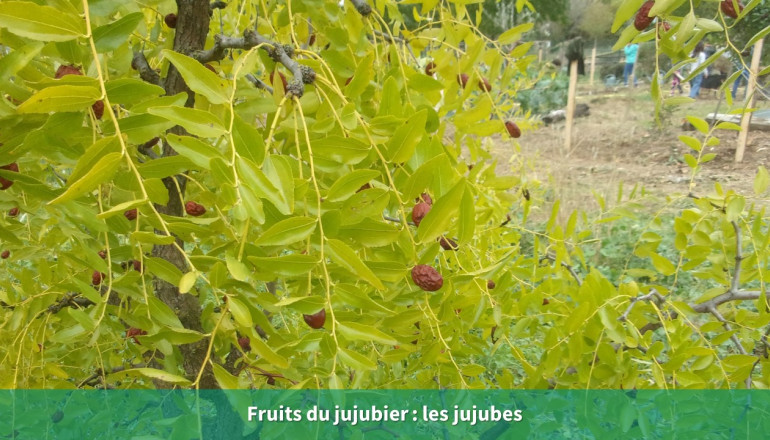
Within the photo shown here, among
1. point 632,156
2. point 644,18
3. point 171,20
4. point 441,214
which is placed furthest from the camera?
point 632,156

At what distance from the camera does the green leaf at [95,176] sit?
336 mm

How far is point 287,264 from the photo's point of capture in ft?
1.37

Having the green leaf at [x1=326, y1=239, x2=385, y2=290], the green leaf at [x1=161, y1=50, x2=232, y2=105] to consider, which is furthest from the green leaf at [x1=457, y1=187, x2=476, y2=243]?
the green leaf at [x1=161, y1=50, x2=232, y2=105]

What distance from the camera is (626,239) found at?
10.8 feet

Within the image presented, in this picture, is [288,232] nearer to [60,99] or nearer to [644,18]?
[60,99]

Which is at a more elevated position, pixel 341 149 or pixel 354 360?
pixel 341 149

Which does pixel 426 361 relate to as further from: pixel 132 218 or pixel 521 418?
pixel 132 218

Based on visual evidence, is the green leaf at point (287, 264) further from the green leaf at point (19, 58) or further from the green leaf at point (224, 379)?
the green leaf at point (19, 58)

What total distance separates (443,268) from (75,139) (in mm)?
364

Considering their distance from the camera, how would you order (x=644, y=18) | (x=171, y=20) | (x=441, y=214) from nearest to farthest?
1. (x=441, y=214)
2. (x=644, y=18)
3. (x=171, y=20)

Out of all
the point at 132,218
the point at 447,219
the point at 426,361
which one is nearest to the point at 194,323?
the point at 132,218

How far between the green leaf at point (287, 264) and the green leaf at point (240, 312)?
1.2 inches

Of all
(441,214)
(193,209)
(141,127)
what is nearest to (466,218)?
(441,214)

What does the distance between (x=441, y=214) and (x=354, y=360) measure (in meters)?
0.13
